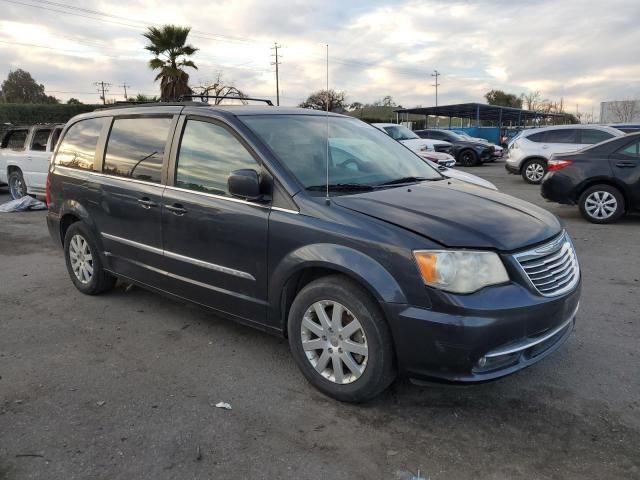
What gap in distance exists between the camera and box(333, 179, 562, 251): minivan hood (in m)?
2.86

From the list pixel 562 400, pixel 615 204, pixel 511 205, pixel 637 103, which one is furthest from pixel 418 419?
pixel 637 103

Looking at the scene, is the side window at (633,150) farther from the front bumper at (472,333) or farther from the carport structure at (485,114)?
the carport structure at (485,114)

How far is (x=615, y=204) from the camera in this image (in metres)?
8.48

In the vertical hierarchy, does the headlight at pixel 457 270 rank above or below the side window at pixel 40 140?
below

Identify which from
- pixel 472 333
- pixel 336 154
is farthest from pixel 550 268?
pixel 336 154

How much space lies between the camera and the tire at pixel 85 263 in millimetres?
4895

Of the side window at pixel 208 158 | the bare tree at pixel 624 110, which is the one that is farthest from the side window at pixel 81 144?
the bare tree at pixel 624 110

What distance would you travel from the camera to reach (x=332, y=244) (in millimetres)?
3008

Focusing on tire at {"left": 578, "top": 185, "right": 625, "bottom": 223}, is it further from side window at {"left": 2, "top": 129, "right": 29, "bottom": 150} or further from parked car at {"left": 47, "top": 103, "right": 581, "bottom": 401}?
side window at {"left": 2, "top": 129, "right": 29, "bottom": 150}

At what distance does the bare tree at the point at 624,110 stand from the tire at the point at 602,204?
48.4 m

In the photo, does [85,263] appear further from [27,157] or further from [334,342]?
[27,157]

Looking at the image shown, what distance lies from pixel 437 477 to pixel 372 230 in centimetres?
126

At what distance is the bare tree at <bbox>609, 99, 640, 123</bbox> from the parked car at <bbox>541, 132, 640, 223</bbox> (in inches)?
1896

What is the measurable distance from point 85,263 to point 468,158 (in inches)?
759
